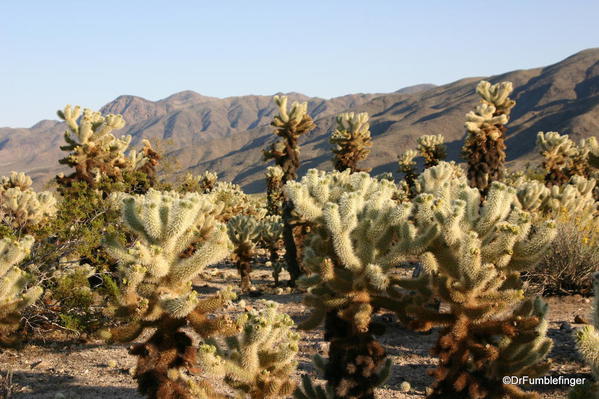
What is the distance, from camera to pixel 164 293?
468 centimetres

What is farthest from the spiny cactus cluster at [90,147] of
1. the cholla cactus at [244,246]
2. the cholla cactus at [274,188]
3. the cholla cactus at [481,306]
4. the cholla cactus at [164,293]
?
the cholla cactus at [481,306]

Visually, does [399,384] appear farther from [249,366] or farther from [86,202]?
[86,202]

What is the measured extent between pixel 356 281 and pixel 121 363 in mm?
4158

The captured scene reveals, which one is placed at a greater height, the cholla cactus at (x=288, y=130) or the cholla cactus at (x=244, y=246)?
the cholla cactus at (x=288, y=130)

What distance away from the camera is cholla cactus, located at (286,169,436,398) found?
4715 millimetres

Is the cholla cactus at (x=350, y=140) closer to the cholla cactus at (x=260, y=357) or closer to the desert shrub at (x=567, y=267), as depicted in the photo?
the desert shrub at (x=567, y=267)

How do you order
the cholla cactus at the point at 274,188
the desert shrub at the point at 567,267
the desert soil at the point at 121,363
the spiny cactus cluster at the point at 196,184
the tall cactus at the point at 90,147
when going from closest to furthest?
the desert soil at the point at 121,363 < the desert shrub at the point at 567,267 < the tall cactus at the point at 90,147 < the cholla cactus at the point at 274,188 < the spiny cactus cluster at the point at 196,184

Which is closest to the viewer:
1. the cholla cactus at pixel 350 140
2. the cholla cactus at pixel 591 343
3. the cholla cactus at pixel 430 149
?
the cholla cactus at pixel 591 343

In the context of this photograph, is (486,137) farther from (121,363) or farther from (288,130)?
(121,363)

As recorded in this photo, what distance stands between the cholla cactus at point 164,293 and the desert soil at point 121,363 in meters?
1.49

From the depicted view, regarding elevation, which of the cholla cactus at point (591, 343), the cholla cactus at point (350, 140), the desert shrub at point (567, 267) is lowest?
the desert shrub at point (567, 267)

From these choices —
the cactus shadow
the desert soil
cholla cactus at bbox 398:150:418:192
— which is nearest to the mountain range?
cholla cactus at bbox 398:150:418:192

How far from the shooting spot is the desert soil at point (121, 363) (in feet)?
19.2

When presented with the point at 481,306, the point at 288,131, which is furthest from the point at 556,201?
the point at 481,306
